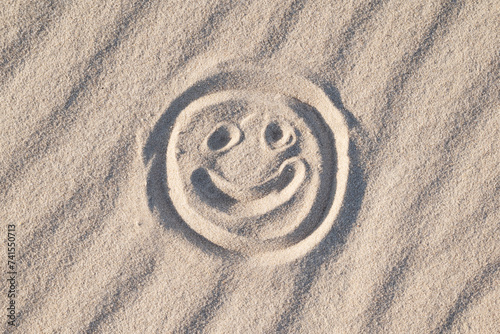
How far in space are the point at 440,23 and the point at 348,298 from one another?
85 cm

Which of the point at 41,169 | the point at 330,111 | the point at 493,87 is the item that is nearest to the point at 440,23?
the point at 493,87

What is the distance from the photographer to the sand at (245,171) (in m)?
1.13

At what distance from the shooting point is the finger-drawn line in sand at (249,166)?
113 cm

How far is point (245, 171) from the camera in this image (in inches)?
44.8

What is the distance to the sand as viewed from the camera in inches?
44.4

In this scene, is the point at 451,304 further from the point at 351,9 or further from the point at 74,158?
the point at 74,158

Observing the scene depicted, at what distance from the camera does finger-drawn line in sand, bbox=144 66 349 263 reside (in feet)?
3.72

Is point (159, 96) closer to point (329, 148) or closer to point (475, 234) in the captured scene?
point (329, 148)

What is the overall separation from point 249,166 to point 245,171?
0.06ft

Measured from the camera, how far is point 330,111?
1146 mm

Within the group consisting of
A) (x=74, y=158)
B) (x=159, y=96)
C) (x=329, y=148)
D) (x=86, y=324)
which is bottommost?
(x=86, y=324)

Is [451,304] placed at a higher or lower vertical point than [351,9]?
lower

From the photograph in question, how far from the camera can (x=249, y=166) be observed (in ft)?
3.74

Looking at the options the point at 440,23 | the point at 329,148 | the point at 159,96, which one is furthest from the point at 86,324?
the point at 440,23
